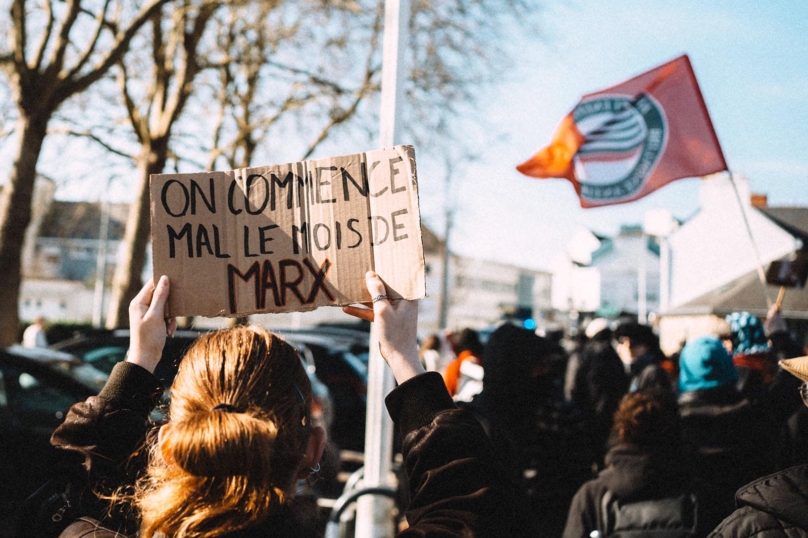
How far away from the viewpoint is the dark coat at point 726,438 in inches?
174

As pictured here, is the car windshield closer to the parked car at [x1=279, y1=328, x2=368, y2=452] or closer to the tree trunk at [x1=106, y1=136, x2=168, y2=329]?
the parked car at [x1=279, y1=328, x2=368, y2=452]

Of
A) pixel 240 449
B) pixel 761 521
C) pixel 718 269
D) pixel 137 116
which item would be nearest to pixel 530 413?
pixel 761 521

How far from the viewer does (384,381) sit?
5.14 metres

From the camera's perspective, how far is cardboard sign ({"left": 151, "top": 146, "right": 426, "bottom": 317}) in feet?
6.91

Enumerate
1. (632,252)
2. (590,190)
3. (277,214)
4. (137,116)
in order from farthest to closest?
(632,252)
(137,116)
(590,190)
(277,214)

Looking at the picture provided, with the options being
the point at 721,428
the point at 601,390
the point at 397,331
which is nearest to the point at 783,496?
the point at 397,331

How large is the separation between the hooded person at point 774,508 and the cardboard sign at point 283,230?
3.52 ft

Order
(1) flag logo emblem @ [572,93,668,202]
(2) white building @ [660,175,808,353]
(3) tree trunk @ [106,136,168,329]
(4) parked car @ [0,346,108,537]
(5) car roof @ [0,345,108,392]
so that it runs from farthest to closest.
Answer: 1. (2) white building @ [660,175,808,353]
2. (3) tree trunk @ [106,136,168,329]
3. (1) flag logo emblem @ [572,93,668,202]
4. (5) car roof @ [0,345,108,392]
5. (4) parked car @ [0,346,108,537]

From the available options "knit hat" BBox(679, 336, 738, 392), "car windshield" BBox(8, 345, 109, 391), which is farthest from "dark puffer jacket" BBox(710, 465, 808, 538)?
"car windshield" BBox(8, 345, 109, 391)

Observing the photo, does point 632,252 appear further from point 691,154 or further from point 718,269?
point 691,154

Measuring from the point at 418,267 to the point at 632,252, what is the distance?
258ft

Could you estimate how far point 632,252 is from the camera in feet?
254

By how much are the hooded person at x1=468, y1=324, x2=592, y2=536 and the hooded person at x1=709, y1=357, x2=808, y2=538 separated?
21.2 inches

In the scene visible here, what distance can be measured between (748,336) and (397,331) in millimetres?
5300
